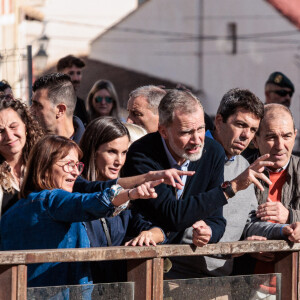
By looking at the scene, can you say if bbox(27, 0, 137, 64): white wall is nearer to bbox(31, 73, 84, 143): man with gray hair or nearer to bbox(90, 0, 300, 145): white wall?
bbox(90, 0, 300, 145): white wall

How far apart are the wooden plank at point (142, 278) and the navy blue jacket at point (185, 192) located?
430 mm

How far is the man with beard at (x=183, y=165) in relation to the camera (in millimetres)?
4770

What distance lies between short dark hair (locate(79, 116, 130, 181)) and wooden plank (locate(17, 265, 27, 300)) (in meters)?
1.27

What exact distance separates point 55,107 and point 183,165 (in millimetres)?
1622

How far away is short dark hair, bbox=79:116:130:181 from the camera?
522cm

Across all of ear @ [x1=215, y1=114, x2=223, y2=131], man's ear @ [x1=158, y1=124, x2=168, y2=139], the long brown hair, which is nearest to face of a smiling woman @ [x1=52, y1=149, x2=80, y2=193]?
man's ear @ [x1=158, y1=124, x2=168, y2=139]

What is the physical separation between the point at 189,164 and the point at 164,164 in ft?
0.45

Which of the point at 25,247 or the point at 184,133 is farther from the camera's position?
the point at 184,133

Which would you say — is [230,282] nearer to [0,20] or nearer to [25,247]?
[25,247]

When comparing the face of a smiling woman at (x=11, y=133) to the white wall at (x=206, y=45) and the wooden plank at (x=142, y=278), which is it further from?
the white wall at (x=206, y=45)

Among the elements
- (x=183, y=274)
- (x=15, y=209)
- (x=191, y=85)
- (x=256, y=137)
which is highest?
(x=191, y=85)

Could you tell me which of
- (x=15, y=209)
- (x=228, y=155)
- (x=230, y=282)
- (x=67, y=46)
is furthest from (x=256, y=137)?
(x=67, y=46)

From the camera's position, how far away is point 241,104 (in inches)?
224

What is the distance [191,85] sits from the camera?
36.4 m
